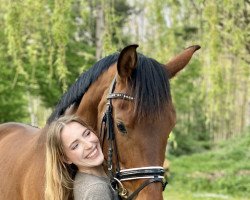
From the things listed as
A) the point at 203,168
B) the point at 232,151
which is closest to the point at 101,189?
the point at 203,168

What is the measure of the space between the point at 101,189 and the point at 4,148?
1446 mm

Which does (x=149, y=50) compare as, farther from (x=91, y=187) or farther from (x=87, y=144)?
(x=91, y=187)

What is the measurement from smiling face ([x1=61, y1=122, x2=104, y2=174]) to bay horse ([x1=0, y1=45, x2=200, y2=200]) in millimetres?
56

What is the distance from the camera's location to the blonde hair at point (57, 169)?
250 cm

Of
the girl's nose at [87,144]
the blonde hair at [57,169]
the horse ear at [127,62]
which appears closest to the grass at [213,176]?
the blonde hair at [57,169]

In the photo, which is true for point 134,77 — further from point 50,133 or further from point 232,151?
point 232,151

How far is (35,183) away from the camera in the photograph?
285cm

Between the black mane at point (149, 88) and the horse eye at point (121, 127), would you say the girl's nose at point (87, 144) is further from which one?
the black mane at point (149, 88)

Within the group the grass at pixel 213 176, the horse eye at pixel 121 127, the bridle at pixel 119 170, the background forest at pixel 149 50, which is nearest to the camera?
the bridle at pixel 119 170

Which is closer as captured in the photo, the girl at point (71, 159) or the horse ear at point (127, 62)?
the horse ear at point (127, 62)

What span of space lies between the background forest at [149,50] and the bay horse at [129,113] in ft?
7.83

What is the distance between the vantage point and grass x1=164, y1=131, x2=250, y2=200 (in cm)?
1048

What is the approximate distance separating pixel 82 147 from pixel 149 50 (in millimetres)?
6352

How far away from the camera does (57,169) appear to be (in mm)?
2525
